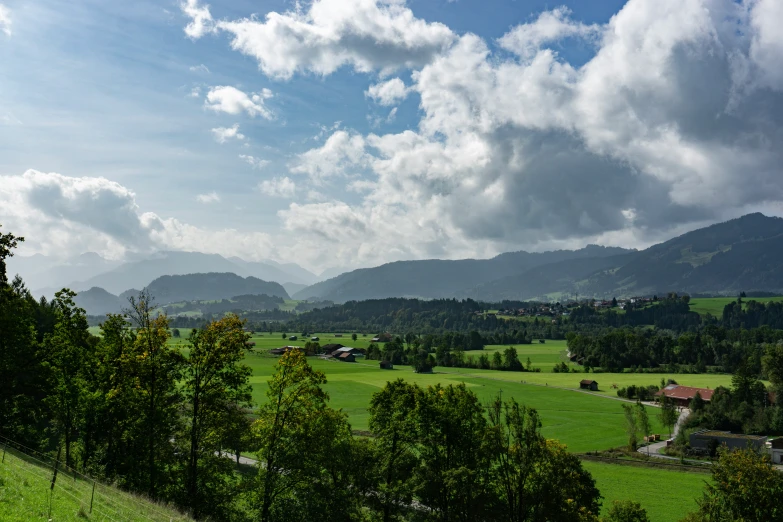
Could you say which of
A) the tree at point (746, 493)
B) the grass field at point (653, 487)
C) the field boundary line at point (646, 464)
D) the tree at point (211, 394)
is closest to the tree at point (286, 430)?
the tree at point (211, 394)

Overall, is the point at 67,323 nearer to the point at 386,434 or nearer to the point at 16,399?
the point at 16,399

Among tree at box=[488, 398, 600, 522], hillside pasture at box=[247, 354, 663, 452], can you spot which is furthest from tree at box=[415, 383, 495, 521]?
hillside pasture at box=[247, 354, 663, 452]

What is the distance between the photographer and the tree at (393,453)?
94.7ft

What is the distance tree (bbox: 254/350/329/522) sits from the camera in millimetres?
24562

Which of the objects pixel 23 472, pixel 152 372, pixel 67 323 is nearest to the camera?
pixel 23 472

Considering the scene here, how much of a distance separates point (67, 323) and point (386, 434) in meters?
18.8

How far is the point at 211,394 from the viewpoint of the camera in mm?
24328

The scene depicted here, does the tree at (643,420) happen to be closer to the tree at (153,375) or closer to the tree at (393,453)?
the tree at (393,453)

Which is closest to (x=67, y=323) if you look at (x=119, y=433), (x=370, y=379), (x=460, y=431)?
(x=119, y=433)

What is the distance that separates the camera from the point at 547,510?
3086 centimetres

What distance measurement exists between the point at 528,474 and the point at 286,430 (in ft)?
47.9

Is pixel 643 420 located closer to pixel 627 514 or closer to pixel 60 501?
pixel 627 514

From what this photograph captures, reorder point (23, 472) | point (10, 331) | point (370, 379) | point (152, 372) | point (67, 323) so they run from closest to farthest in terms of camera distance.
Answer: point (23, 472) < point (152, 372) < point (67, 323) < point (10, 331) < point (370, 379)

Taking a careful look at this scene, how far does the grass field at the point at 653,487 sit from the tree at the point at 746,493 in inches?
578
